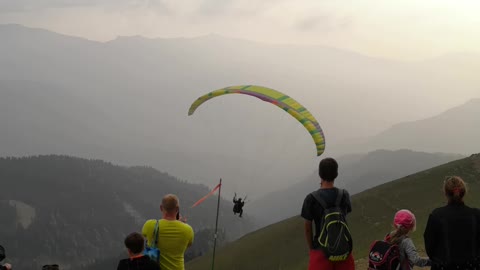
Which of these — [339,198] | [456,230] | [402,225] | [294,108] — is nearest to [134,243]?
[339,198]

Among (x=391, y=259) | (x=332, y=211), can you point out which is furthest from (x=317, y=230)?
(x=391, y=259)

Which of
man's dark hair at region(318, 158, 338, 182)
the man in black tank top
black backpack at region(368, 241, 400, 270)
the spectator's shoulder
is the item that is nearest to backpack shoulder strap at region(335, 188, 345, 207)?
the man in black tank top

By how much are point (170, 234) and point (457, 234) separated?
4.85 meters

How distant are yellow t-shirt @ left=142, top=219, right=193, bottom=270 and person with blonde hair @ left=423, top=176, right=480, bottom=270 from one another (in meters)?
4.30

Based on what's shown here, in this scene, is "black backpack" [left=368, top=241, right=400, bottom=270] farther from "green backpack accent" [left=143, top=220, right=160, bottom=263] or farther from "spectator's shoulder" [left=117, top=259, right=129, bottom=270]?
"spectator's shoulder" [left=117, top=259, right=129, bottom=270]

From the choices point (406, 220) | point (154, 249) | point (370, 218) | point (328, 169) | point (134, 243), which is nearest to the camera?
point (134, 243)

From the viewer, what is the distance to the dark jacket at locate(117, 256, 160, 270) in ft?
24.4

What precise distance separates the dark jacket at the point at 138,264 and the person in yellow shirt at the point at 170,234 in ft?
3.19

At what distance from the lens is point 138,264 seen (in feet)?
24.5

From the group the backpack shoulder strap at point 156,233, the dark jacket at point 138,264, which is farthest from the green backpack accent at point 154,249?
the dark jacket at point 138,264

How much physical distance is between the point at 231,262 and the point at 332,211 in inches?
2707

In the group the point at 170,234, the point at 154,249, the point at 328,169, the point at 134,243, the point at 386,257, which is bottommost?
the point at 386,257

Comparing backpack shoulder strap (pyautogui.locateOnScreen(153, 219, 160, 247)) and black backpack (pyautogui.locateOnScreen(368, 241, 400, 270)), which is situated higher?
backpack shoulder strap (pyautogui.locateOnScreen(153, 219, 160, 247))

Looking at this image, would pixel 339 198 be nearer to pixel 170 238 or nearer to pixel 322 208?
pixel 322 208
